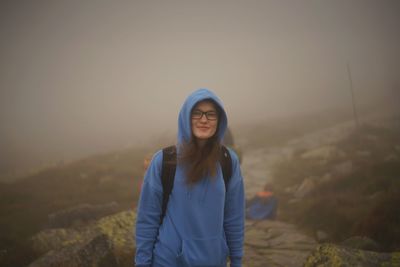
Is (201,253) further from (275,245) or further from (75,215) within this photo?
(75,215)

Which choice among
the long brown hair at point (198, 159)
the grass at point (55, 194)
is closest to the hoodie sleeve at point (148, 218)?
the long brown hair at point (198, 159)

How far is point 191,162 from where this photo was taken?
2.40 m

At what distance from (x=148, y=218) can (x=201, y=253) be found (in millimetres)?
557

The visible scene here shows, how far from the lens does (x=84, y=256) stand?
4598 mm

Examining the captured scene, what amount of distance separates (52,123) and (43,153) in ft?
107

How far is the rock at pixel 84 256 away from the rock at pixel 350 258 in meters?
3.53

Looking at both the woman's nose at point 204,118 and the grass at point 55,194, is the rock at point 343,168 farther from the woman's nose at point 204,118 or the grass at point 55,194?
the woman's nose at point 204,118

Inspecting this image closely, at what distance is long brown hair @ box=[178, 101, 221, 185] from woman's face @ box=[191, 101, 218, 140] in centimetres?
8

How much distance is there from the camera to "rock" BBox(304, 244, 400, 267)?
3387mm

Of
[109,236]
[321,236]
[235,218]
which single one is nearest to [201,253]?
[235,218]

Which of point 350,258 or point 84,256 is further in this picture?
point 84,256

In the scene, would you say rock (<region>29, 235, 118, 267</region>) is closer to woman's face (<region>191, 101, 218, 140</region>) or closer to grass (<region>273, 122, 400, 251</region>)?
woman's face (<region>191, 101, 218, 140</region>)

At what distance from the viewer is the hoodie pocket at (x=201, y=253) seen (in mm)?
2270

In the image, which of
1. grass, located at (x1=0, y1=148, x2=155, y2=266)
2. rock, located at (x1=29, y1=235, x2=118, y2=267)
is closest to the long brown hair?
rock, located at (x1=29, y1=235, x2=118, y2=267)
